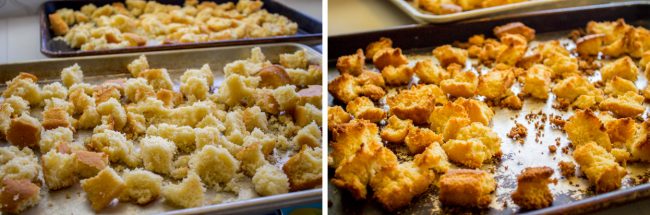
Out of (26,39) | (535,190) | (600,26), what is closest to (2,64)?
(26,39)

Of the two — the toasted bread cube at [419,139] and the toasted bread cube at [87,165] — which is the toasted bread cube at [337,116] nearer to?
the toasted bread cube at [419,139]

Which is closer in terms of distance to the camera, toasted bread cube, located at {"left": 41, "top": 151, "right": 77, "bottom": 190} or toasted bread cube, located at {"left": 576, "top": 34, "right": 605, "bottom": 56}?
toasted bread cube, located at {"left": 41, "top": 151, "right": 77, "bottom": 190}

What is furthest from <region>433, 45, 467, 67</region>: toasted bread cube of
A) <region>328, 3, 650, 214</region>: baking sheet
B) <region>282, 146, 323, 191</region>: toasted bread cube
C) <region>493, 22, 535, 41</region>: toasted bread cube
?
<region>282, 146, 323, 191</region>: toasted bread cube

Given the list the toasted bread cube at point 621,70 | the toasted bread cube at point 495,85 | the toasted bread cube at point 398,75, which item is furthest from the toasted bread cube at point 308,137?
the toasted bread cube at point 621,70

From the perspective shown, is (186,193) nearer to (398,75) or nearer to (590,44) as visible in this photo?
(398,75)

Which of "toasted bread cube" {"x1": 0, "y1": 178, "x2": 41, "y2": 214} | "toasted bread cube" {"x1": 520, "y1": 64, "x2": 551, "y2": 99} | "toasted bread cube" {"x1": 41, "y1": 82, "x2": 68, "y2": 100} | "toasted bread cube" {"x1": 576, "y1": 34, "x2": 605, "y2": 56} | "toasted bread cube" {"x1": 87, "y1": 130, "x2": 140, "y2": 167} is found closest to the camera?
"toasted bread cube" {"x1": 0, "y1": 178, "x2": 41, "y2": 214}

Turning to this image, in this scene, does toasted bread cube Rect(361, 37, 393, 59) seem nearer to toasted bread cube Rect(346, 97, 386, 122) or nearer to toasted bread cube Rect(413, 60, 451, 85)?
toasted bread cube Rect(413, 60, 451, 85)

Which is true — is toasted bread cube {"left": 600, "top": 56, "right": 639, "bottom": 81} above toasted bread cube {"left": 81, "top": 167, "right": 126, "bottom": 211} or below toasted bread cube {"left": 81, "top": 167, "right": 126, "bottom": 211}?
above
